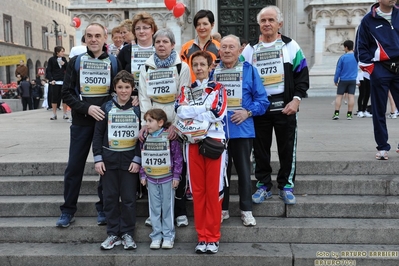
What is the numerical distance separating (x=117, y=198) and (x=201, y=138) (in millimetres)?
1167

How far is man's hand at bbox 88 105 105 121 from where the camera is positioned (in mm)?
4301

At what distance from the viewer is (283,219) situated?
472 cm

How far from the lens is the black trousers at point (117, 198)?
430 cm

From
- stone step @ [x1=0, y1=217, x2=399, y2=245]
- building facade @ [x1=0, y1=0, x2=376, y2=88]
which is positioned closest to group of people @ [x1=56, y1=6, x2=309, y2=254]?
stone step @ [x1=0, y1=217, x2=399, y2=245]

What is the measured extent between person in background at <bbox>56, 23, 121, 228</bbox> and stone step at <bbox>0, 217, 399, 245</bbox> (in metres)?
0.16

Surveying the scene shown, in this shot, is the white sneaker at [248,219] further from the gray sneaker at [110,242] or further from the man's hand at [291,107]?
the gray sneaker at [110,242]

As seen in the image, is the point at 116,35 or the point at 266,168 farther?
the point at 116,35

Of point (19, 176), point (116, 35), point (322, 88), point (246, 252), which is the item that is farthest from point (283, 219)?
point (322, 88)

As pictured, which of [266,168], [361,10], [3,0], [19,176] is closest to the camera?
[266,168]

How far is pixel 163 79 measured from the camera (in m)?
4.32

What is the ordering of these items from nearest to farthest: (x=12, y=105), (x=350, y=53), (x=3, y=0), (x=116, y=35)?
(x=116, y=35), (x=350, y=53), (x=12, y=105), (x=3, y=0)

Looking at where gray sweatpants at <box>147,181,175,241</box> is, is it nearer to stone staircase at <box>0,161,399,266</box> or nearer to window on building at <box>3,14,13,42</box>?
stone staircase at <box>0,161,399,266</box>

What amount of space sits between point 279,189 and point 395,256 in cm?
142

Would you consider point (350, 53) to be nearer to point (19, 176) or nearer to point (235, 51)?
point (235, 51)
